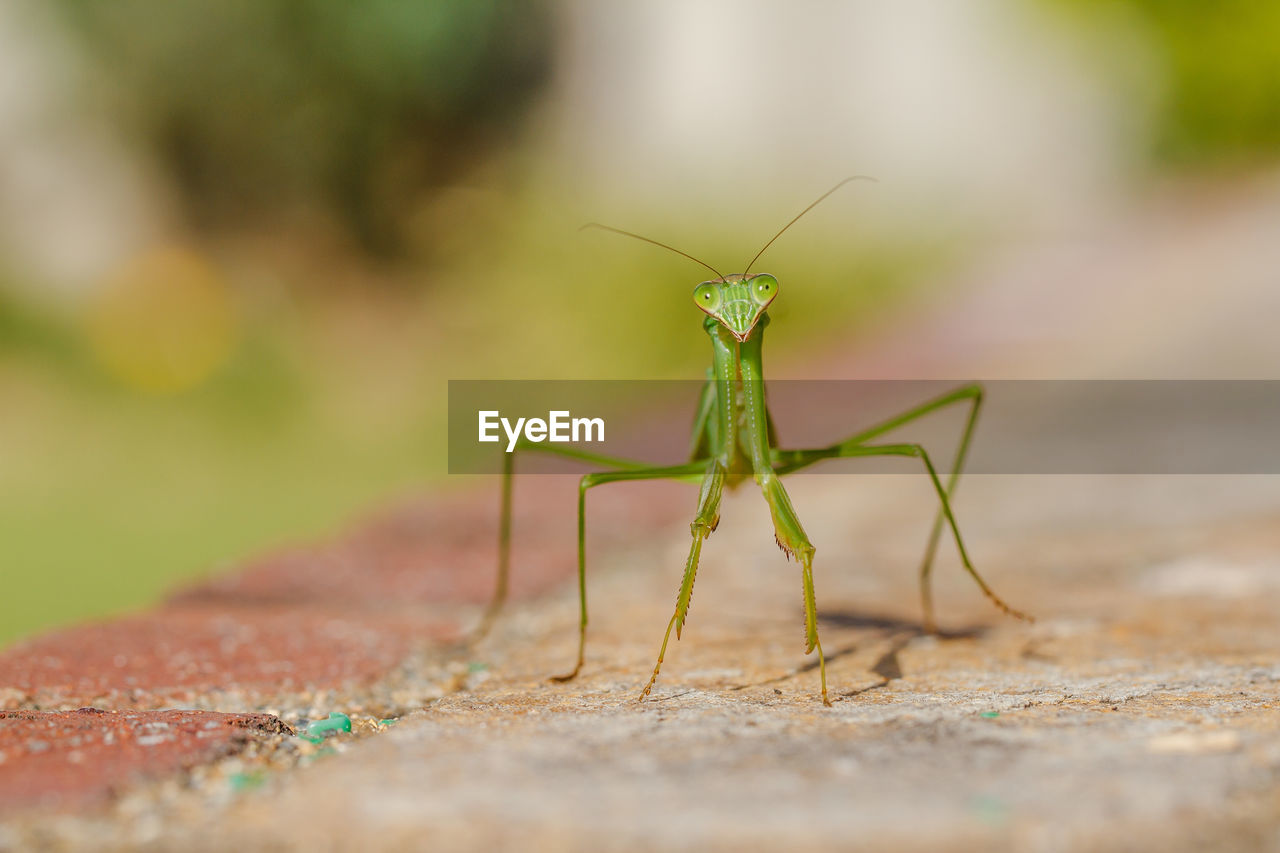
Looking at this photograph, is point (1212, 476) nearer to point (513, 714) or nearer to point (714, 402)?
point (714, 402)

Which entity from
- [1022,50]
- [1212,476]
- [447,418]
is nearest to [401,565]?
[1212,476]

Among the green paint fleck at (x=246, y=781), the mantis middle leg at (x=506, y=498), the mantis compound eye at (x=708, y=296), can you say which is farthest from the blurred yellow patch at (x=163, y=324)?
the green paint fleck at (x=246, y=781)

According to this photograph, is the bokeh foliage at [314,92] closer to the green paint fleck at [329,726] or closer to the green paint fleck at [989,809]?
the green paint fleck at [329,726]

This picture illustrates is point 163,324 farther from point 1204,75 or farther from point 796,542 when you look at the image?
point 1204,75

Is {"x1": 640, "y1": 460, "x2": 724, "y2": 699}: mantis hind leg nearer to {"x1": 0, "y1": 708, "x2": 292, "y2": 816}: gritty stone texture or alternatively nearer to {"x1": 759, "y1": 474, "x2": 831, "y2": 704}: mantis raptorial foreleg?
{"x1": 759, "y1": 474, "x2": 831, "y2": 704}: mantis raptorial foreleg

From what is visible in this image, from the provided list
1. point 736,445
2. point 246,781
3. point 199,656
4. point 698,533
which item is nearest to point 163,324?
point 199,656

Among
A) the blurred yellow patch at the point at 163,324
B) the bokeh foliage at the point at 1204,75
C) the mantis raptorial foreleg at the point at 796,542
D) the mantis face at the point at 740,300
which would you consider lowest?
the mantis raptorial foreleg at the point at 796,542
